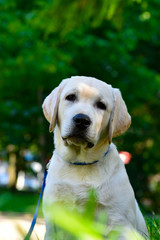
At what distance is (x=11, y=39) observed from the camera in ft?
46.4

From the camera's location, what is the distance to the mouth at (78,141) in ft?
10.1

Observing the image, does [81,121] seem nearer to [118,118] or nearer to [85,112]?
[85,112]

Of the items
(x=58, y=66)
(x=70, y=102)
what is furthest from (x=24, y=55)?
(x=70, y=102)

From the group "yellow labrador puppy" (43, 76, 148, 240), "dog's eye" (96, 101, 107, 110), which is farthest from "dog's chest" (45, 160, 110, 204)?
"dog's eye" (96, 101, 107, 110)

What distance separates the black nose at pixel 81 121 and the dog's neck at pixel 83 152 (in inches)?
11.8

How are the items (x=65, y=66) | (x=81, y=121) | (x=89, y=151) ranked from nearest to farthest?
(x=81, y=121) → (x=89, y=151) → (x=65, y=66)

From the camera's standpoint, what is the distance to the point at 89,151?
10.6ft

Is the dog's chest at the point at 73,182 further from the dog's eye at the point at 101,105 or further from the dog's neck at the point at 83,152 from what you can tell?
the dog's eye at the point at 101,105

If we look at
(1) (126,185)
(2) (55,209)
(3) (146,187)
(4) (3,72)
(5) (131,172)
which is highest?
(2) (55,209)

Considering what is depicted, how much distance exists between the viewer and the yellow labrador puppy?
9.54 ft

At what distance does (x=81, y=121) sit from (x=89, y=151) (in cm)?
37

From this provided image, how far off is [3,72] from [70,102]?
1118 centimetres

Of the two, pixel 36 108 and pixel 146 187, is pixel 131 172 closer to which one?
pixel 146 187

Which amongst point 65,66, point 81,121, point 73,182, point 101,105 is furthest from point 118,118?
point 65,66
